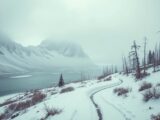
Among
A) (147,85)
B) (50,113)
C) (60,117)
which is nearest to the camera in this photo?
(60,117)

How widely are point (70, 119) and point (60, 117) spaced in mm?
834

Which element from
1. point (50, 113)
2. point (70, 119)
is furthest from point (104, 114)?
point (50, 113)

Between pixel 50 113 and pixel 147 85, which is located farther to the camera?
pixel 147 85

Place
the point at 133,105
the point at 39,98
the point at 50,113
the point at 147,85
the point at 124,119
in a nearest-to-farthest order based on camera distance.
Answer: the point at 124,119 → the point at 50,113 → the point at 133,105 → the point at 147,85 → the point at 39,98

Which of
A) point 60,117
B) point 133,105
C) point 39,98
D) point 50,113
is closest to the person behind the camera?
point 60,117

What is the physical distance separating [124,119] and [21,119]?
7317 mm

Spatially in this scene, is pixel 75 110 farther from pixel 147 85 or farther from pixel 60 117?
pixel 147 85

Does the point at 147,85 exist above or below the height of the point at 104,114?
above

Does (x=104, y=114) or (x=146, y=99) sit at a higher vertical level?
(x=146, y=99)

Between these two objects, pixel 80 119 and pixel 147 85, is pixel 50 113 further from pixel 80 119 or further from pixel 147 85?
pixel 147 85

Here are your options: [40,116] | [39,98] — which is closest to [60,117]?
[40,116]

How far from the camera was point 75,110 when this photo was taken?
12805 millimetres

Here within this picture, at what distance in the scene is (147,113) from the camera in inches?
407

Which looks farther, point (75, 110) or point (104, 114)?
point (75, 110)
